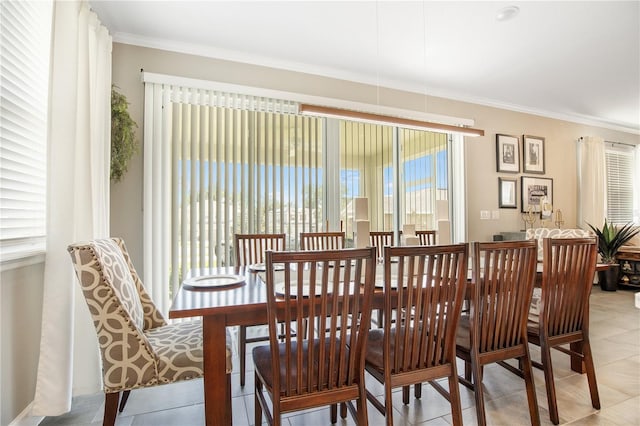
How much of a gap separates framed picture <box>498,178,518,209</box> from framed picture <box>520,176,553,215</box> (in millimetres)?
164

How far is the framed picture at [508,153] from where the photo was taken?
14.4ft

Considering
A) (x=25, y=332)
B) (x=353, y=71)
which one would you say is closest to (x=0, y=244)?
(x=25, y=332)

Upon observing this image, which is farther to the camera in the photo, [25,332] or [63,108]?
[63,108]

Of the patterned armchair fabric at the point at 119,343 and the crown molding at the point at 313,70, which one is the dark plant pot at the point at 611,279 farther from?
the patterned armchair fabric at the point at 119,343

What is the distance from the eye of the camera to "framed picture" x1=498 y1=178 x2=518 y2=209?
440 cm

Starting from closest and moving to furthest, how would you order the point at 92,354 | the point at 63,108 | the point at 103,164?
the point at 63,108
the point at 92,354
the point at 103,164

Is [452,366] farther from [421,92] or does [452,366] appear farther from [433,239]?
[421,92]

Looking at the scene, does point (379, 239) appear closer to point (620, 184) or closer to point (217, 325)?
point (217, 325)

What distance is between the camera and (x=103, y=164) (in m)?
2.27

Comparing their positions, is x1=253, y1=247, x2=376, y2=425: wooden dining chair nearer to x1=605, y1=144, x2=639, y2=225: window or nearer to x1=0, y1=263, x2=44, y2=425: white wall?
x1=0, y1=263, x2=44, y2=425: white wall

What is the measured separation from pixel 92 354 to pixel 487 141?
486cm

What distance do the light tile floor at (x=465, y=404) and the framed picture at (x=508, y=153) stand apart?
2.72 metres

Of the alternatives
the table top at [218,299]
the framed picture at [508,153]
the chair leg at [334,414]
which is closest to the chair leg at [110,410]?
the table top at [218,299]

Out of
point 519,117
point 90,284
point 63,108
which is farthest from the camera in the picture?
Answer: point 519,117
